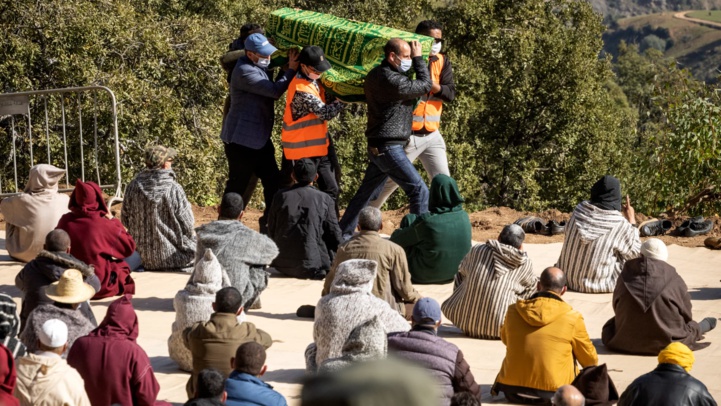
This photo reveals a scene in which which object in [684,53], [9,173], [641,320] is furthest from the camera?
[684,53]

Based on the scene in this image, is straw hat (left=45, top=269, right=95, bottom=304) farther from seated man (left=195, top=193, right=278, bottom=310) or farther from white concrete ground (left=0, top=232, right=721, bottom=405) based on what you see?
seated man (left=195, top=193, right=278, bottom=310)

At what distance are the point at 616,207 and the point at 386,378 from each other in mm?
8692

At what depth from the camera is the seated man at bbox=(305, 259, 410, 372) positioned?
674 cm

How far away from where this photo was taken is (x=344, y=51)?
10.7 metres

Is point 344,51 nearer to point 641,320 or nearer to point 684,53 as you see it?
point 641,320

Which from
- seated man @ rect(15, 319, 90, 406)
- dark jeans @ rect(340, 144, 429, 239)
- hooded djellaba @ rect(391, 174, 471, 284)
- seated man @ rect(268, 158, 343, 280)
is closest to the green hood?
hooded djellaba @ rect(391, 174, 471, 284)

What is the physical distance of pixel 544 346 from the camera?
6.88 meters

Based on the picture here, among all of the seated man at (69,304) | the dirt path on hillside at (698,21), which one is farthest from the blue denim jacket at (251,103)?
the dirt path on hillside at (698,21)

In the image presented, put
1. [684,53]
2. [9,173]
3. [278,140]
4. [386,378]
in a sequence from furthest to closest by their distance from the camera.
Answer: [684,53], [278,140], [9,173], [386,378]

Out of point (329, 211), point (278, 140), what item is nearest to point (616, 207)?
point (329, 211)

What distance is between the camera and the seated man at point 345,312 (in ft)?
22.1

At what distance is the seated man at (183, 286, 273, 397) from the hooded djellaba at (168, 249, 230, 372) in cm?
63

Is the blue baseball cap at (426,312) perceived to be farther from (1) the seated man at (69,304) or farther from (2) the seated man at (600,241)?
(2) the seated man at (600,241)

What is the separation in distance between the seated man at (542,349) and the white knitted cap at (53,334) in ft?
9.00
